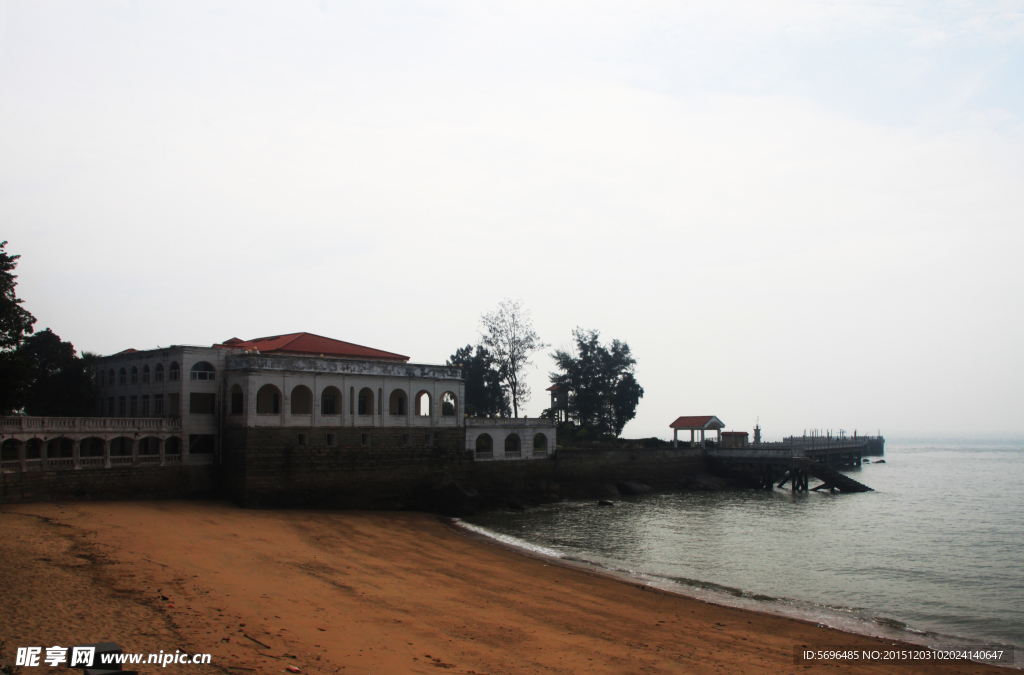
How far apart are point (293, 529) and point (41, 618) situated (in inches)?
659

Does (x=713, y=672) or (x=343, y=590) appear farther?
(x=343, y=590)

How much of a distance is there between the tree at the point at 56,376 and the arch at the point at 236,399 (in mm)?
13418

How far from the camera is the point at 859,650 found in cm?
1750

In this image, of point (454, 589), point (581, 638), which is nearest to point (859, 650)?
point (581, 638)

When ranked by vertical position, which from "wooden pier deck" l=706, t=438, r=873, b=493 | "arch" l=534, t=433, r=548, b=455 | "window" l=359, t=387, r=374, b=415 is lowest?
"wooden pier deck" l=706, t=438, r=873, b=493

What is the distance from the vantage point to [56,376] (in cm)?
4466

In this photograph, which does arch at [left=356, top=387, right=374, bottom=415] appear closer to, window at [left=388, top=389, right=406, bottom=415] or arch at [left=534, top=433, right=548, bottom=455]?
window at [left=388, top=389, right=406, bottom=415]

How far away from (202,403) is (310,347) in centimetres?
700

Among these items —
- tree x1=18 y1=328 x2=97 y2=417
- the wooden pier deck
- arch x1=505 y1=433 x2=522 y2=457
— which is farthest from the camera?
the wooden pier deck

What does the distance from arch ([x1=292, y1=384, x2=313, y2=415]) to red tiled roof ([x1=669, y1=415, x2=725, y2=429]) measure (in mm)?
39601

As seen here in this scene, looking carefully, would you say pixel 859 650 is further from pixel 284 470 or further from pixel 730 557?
pixel 284 470

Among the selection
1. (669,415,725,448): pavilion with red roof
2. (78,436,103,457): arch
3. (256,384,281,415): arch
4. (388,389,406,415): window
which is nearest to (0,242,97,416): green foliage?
(78,436,103,457): arch

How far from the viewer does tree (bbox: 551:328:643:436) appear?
2719 inches

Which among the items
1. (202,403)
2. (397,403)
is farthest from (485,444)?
(202,403)
